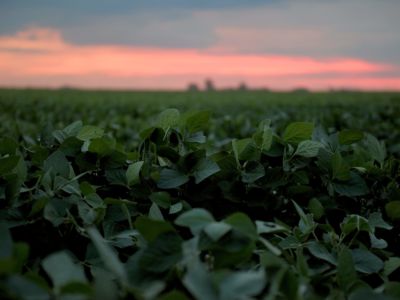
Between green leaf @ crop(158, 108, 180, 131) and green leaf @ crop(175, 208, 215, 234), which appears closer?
green leaf @ crop(175, 208, 215, 234)

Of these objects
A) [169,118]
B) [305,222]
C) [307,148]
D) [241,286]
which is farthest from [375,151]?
[241,286]

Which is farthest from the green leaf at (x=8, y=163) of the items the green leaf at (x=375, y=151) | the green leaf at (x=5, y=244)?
the green leaf at (x=375, y=151)

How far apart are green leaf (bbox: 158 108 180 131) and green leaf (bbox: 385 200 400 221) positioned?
77 centimetres

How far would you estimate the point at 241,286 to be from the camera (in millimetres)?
795

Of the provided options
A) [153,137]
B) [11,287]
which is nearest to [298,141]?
[153,137]

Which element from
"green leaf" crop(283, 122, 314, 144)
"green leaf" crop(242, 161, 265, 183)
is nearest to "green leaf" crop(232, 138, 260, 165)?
"green leaf" crop(242, 161, 265, 183)

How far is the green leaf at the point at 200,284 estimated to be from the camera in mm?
781

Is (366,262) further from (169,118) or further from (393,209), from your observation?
(169,118)

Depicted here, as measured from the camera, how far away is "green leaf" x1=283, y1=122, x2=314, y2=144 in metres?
1.62

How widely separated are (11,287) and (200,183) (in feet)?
3.09

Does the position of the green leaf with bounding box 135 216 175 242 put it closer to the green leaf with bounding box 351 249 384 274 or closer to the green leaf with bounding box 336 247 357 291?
the green leaf with bounding box 336 247 357 291

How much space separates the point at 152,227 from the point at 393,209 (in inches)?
39.1

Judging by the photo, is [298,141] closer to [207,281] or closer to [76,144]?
[76,144]

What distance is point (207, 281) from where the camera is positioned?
81cm
